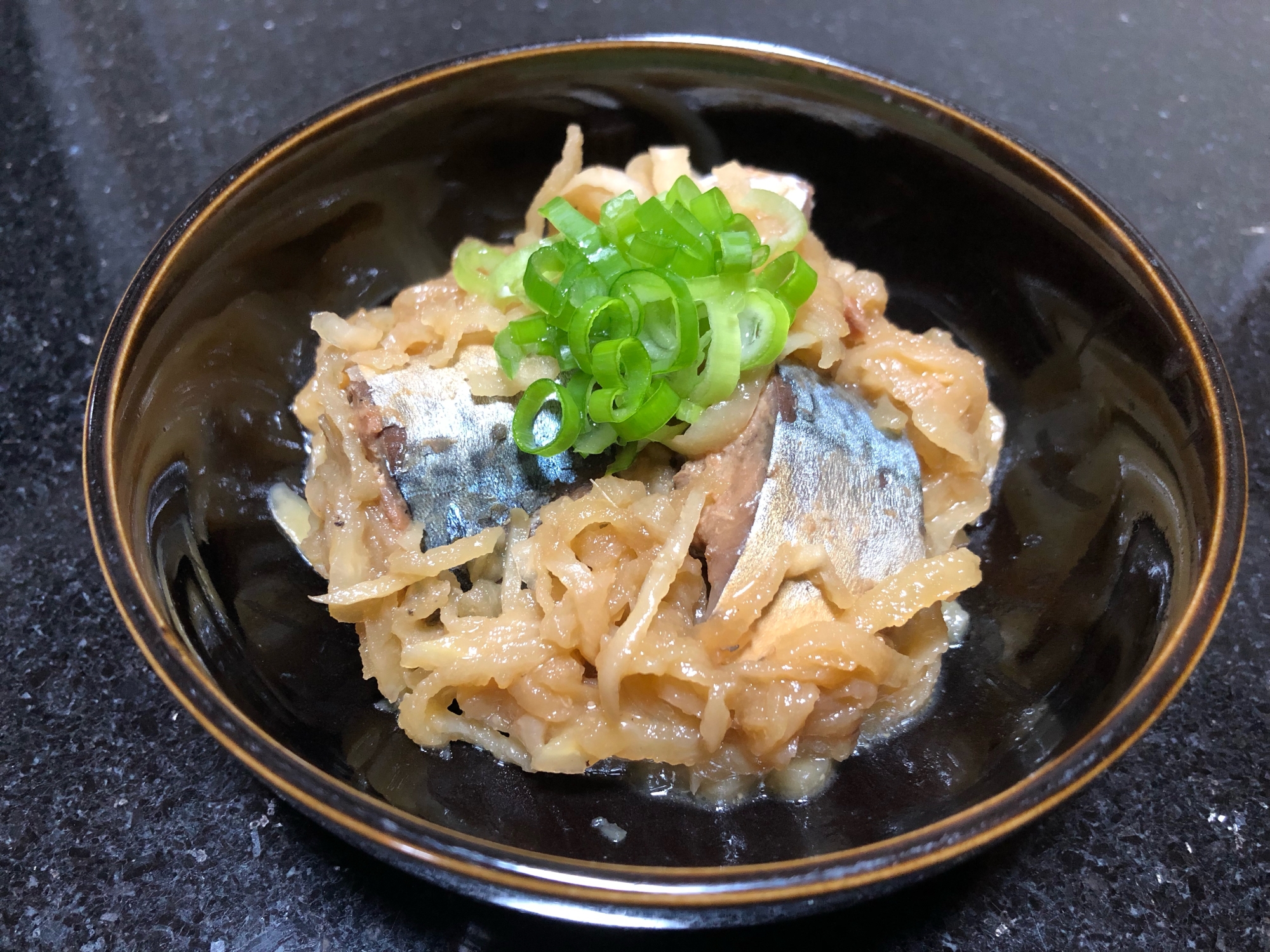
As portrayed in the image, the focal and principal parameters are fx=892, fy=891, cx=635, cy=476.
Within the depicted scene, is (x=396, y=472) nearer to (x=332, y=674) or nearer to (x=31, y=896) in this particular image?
(x=332, y=674)

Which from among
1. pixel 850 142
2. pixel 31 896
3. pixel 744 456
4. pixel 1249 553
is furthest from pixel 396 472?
pixel 1249 553

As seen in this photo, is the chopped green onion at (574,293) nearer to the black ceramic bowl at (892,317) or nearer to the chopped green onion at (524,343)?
the chopped green onion at (524,343)

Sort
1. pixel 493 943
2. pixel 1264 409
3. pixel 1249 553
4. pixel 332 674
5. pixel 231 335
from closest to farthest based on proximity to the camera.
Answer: pixel 493 943 < pixel 332 674 < pixel 231 335 < pixel 1249 553 < pixel 1264 409

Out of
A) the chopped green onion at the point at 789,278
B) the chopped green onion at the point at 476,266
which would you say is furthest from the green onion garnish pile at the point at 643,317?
the chopped green onion at the point at 476,266

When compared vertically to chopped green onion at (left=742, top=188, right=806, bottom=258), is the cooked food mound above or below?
below

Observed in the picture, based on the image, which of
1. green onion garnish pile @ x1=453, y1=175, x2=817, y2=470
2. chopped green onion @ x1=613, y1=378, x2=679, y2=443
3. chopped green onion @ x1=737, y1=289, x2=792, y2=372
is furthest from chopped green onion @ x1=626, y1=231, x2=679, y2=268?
chopped green onion @ x1=613, y1=378, x2=679, y2=443

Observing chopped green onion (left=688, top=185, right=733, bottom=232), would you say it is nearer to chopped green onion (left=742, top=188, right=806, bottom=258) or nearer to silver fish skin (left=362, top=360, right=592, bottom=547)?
chopped green onion (left=742, top=188, right=806, bottom=258)
